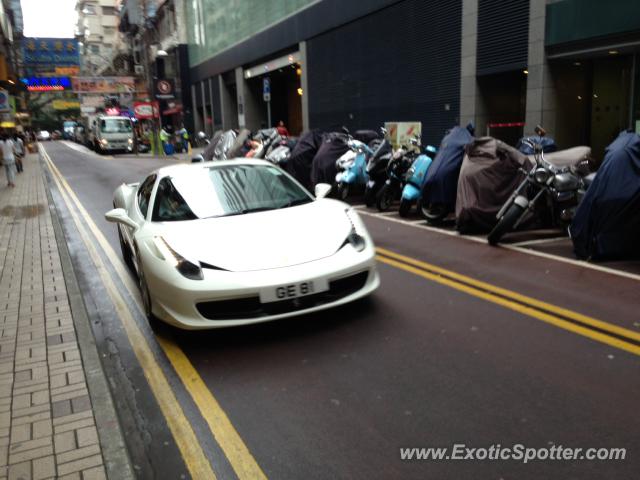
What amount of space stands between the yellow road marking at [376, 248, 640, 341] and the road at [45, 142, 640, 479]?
0.08ft

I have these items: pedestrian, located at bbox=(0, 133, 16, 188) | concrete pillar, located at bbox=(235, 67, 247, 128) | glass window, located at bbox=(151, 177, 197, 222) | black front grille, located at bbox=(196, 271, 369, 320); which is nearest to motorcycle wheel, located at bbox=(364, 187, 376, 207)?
glass window, located at bbox=(151, 177, 197, 222)

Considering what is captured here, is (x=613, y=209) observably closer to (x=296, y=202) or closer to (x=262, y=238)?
Answer: (x=296, y=202)

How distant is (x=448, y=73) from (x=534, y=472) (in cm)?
1660

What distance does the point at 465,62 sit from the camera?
17.2m

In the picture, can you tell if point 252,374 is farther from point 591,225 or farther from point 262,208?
point 591,225

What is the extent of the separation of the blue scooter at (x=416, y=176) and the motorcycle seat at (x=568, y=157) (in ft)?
7.23

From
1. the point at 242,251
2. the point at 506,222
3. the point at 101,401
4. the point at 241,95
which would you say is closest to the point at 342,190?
the point at 506,222

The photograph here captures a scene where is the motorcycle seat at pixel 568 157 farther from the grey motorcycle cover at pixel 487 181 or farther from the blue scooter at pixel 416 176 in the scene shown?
the blue scooter at pixel 416 176

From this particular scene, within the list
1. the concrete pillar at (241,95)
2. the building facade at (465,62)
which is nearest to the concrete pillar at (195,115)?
the concrete pillar at (241,95)

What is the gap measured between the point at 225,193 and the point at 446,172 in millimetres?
4687

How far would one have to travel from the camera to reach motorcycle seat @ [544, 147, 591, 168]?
8.22m

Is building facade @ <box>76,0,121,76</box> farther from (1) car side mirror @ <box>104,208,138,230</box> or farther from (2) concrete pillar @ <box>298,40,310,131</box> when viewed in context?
(1) car side mirror @ <box>104,208,138,230</box>

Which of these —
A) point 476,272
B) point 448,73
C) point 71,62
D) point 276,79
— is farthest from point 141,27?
point 476,272

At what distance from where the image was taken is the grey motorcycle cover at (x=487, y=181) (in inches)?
345
